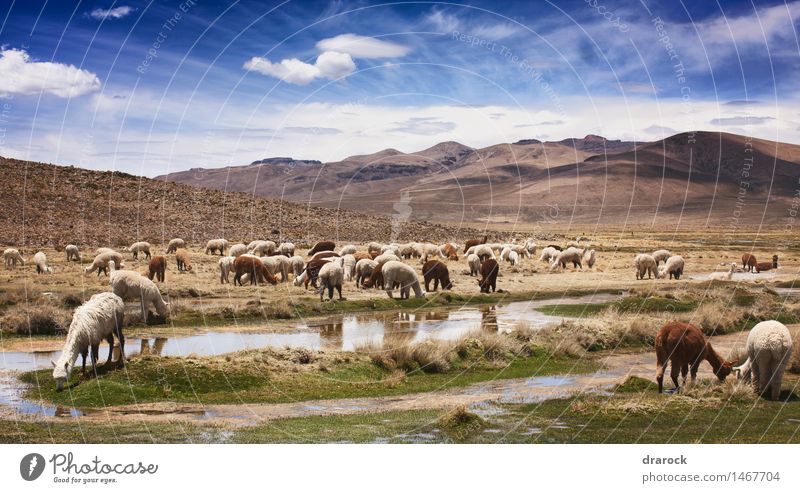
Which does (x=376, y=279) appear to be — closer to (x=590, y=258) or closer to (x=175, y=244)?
(x=175, y=244)

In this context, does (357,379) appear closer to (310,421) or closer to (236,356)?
(236,356)

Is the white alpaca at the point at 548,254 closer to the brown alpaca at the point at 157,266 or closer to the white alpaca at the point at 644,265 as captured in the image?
the white alpaca at the point at 644,265

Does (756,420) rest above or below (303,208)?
below

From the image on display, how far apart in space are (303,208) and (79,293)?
6192 centimetres

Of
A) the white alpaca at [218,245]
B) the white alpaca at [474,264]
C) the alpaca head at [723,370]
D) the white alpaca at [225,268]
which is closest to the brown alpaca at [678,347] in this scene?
the alpaca head at [723,370]

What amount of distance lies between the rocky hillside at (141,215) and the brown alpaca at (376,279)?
31.2m

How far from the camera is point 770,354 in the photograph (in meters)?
17.1

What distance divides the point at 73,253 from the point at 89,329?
3308cm

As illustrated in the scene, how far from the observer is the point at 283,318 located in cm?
3012

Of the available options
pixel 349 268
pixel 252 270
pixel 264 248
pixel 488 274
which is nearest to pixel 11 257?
pixel 264 248

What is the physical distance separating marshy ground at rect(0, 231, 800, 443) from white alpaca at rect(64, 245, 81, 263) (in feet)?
40.7

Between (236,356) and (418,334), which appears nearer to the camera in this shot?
(236,356)

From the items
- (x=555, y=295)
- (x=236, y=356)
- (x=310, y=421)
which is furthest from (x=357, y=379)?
(x=555, y=295)
